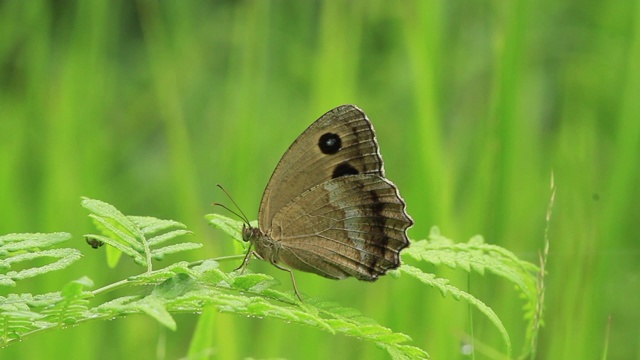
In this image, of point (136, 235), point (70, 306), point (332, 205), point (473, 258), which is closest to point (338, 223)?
point (332, 205)

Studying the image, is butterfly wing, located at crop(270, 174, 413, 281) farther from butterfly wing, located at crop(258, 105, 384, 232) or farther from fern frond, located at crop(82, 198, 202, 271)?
fern frond, located at crop(82, 198, 202, 271)

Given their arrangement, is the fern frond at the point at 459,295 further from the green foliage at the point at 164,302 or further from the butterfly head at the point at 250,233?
the butterfly head at the point at 250,233

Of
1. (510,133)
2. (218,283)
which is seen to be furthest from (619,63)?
(218,283)

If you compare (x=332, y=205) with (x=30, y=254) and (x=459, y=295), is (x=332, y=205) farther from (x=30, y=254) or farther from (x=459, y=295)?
(x=30, y=254)

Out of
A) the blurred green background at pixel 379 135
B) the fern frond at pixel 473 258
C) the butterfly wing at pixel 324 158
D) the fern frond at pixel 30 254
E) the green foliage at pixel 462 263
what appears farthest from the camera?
the blurred green background at pixel 379 135

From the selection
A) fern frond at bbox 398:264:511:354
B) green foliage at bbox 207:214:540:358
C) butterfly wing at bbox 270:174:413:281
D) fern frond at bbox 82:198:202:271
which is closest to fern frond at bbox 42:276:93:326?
fern frond at bbox 82:198:202:271

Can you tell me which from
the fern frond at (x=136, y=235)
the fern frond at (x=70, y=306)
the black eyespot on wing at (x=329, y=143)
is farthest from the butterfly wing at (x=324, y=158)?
the fern frond at (x=70, y=306)
